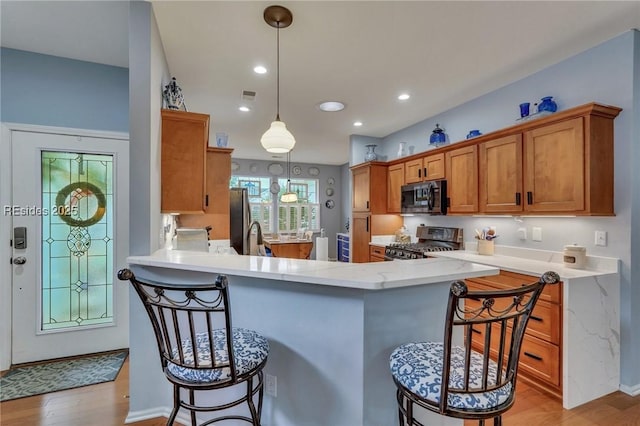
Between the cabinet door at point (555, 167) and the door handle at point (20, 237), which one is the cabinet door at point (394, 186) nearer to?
the cabinet door at point (555, 167)

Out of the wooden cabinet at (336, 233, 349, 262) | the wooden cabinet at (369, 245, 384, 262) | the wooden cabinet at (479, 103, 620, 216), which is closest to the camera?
the wooden cabinet at (479, 103, 620, 216)

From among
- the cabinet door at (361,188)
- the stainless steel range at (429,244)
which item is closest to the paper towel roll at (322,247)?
the cabinet door at (361,188)

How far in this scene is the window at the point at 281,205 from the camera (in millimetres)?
8078

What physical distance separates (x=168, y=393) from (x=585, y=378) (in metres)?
2.99

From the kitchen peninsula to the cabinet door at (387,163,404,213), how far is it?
301cm

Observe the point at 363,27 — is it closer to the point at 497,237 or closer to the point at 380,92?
the point at 380,92

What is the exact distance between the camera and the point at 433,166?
4.06m

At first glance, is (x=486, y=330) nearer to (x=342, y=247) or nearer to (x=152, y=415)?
(x=152, y=415)

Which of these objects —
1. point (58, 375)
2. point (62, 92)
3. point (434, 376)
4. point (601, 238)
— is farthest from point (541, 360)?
point (62, 92)

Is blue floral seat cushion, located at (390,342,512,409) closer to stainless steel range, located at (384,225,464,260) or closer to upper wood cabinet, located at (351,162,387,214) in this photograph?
stainless steel range, located at (384,225,464,260)

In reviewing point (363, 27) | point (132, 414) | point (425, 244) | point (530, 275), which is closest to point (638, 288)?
point (530, 275)

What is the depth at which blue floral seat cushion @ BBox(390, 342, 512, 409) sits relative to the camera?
1146 millimetres

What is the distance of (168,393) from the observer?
6.71 feet

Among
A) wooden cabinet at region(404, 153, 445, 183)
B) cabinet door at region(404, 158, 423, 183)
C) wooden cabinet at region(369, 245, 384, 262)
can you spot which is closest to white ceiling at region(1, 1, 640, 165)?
wooden cabinet at region(404, 153, 445, 183)
